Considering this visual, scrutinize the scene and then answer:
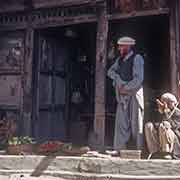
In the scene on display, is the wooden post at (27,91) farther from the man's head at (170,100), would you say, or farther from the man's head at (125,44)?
the man's head at (170,100)

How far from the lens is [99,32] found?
8.56 m

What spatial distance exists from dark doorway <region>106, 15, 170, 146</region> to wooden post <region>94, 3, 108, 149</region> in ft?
3.30

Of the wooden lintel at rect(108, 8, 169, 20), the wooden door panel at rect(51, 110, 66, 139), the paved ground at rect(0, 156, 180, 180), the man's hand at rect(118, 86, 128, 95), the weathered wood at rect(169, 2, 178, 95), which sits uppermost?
the wooden lintel at rect(108, 8, 169, 20)

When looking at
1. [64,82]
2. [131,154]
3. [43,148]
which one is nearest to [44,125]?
[64,82]

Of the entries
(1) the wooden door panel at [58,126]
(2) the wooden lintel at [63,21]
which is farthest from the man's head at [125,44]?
(1) the wooden door panel at [58,126]

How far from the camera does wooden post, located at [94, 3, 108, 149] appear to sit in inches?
329

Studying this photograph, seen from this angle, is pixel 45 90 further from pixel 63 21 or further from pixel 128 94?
pixel 128 94

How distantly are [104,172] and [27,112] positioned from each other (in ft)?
10.6

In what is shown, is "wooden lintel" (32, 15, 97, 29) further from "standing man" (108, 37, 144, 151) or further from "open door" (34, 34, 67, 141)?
"standing man" (108, 37, 144, 151)

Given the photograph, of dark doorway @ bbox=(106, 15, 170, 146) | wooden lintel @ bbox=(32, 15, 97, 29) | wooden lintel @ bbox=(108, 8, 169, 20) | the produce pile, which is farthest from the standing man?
dark doorway @ bbox=(106, 15, 170, 146)

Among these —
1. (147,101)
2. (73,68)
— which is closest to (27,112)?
(73,68)

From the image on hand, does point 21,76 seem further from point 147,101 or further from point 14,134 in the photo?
point 147,101

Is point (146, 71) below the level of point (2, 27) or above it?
below

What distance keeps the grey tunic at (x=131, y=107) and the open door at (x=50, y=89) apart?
7.69 feet
